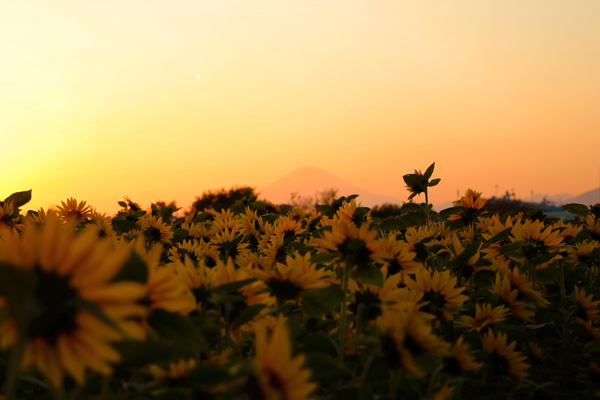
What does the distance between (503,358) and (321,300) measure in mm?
1231

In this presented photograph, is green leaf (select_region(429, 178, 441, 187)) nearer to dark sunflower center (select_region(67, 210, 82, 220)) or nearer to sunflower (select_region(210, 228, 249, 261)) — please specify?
sunflower (select_region(210, 228, 249, 261))

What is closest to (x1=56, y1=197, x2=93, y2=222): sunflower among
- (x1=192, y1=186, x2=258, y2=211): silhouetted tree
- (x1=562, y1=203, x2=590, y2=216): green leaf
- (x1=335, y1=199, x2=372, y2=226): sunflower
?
(x1=335, y1=199, x2=372, y2=226): sunflower

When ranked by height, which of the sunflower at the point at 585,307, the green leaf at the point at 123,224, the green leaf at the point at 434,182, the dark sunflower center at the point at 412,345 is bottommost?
the sunflower at the point at 585,307

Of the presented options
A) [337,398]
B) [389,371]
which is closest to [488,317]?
[389,371]

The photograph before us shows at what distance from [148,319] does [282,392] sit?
0.40 metres

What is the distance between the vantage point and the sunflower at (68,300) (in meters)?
1.09

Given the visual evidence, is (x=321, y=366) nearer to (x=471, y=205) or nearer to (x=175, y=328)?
(x=175, y=328)

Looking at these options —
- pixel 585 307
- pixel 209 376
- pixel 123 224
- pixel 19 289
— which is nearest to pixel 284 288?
pixel 209 376

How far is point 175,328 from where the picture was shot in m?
1.38

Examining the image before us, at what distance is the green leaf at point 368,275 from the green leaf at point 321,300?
20 cm

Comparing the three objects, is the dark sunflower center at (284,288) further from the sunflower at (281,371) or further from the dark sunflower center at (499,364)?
the dark sunflower center at (499,364)

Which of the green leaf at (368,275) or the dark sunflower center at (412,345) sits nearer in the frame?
the dark sunflower center at (412,345)

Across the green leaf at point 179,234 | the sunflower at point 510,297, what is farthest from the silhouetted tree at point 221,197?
the sunflower at point 510,297

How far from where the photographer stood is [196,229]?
680 centimetres
